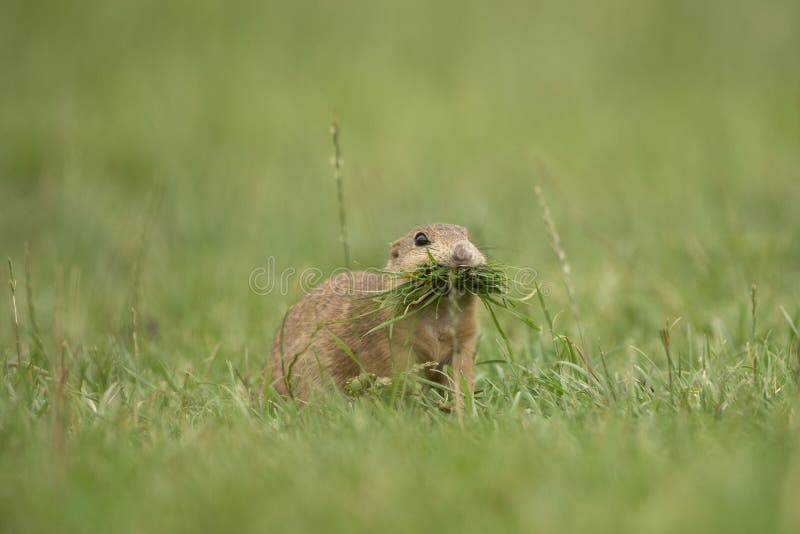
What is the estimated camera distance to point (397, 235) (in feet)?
22.7

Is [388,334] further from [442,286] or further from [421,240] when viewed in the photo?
[421,240]

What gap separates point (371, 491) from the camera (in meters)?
2.61

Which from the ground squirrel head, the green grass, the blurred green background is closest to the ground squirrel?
the ground squirrel head

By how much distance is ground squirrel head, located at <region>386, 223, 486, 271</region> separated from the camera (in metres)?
3.59

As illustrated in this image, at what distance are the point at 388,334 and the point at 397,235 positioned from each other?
3.13 meters

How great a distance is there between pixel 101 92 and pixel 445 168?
4.15 m

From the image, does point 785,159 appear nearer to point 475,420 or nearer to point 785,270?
point 785,270

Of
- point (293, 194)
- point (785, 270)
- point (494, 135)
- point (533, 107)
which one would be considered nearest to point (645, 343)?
point (785, 270)

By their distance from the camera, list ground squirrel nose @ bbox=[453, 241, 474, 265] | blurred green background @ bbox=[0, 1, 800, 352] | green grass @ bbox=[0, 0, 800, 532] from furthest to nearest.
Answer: blurred green background @ bbox=[0, 1, 800, 352]
ground squirrel nose @ bbox=[453, 241, 474, 265]
green grass @ bbox=[0, 0, 800, 532]

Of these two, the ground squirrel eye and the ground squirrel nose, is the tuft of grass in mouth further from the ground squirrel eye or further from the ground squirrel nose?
the ground squirrel eye

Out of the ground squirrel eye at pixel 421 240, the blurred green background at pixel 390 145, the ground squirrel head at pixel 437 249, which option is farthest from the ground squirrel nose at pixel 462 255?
the blurred green background at pixel 390 145

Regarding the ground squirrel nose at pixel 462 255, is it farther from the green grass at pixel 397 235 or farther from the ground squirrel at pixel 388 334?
the green grass at pixel 397 235

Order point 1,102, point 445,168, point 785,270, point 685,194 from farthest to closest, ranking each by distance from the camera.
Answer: point 1,102 → point 445,168 → point 685,194 → point 785,270

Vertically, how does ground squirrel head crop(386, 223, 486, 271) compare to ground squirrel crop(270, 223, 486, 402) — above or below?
above
